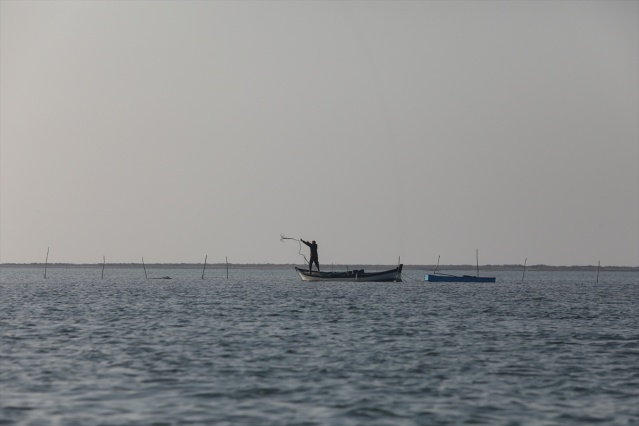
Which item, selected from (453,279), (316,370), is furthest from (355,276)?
(316,370)

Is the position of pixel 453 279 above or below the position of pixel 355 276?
above

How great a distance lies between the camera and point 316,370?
28.1 m

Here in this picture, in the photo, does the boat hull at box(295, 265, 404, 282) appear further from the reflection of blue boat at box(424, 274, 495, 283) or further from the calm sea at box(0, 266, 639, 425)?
the calm sea at box(0, 266, 639, 425)

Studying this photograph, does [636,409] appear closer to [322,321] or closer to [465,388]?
[465,388]

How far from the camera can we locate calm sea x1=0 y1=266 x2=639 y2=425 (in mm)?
21562

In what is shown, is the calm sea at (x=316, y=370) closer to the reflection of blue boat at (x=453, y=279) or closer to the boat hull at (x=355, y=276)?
the boat hull at (x=355, y=276)

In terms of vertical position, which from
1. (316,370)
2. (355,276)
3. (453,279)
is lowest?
(316,370)

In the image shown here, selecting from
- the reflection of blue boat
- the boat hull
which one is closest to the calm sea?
the boat hull

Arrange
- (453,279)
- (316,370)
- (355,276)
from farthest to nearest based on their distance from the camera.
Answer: (453,279) → (355,276) → (316,370)

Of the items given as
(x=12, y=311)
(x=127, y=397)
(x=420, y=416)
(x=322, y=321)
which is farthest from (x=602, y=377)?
(x=12, y=311)

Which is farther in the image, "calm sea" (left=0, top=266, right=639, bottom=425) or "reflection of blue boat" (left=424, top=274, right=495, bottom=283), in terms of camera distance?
"reflection of blue boat" (left=424, top=274, right=495, bottom=283)

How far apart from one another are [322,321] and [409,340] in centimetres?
1011

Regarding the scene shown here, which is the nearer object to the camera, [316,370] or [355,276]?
[316,370]

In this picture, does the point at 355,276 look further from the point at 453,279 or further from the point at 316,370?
the point at 316,370
